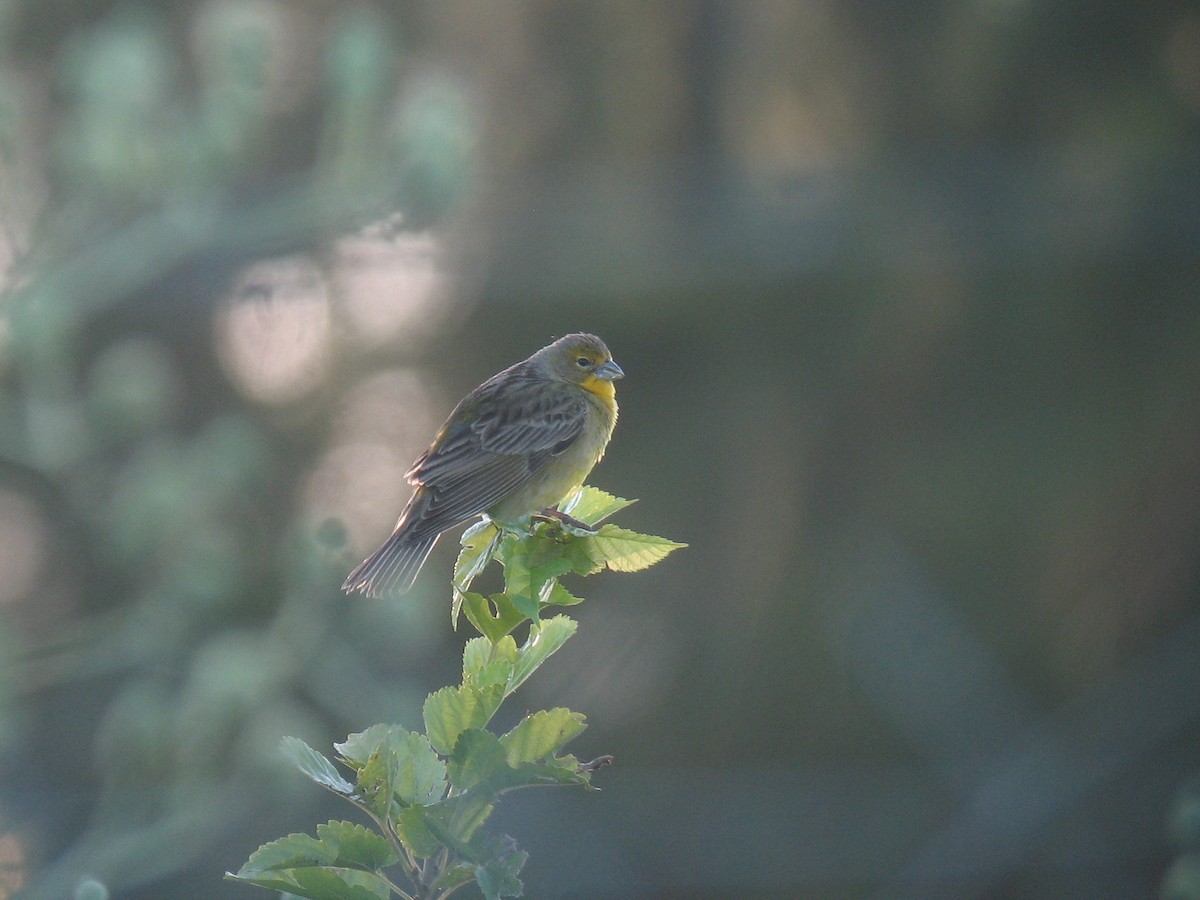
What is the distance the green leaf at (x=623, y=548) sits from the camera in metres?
1.19

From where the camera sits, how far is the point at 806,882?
6156mm

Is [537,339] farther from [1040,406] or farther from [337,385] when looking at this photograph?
[1040,406]

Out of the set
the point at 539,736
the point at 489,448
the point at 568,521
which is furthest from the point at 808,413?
the point at 539,736

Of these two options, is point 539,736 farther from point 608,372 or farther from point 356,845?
point 608,372

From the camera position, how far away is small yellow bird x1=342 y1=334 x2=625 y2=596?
2.40 meters

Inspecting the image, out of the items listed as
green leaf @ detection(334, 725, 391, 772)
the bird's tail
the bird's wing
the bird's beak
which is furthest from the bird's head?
green leaf @ detection(334, 725, 391, 772)

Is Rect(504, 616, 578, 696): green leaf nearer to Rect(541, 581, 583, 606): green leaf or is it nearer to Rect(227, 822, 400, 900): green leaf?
Rect(541, 581, 583, 606): green leaf

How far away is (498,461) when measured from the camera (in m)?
2.49

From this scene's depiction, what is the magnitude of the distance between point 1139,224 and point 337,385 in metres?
3.85

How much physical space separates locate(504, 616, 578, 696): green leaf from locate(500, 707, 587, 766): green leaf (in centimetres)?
8

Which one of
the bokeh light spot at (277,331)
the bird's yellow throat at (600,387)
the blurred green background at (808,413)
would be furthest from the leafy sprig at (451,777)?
the blurred green background at (808,413)

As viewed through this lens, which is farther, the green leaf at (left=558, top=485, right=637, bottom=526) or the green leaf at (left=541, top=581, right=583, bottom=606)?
the green leaf at (left=558, top=485, right=637, bottom=526)

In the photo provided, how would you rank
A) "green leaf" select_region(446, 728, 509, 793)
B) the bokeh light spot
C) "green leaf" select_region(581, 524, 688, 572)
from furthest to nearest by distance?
the bokeh light spot
"green leaf" select_region(581, 524, 688, 572)
"green leaf" select_region(446, 728, 509, 793)

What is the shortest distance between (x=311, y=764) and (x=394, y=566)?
140 cm
